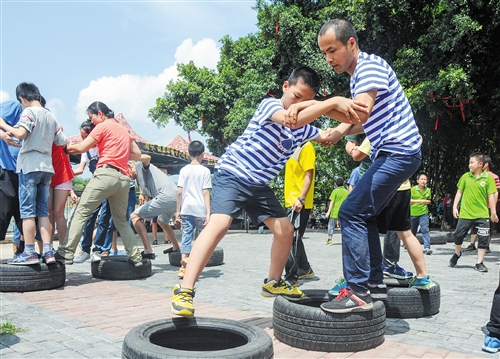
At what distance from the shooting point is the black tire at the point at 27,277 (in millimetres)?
4930

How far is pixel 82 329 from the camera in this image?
11.6 feet

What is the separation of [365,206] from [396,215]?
41.6 inches

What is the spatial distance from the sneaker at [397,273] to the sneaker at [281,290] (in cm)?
142

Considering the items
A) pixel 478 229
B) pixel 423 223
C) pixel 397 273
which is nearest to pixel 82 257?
pixel 397 273

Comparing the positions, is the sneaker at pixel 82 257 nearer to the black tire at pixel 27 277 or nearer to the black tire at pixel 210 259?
the black tire at pixel 210 259

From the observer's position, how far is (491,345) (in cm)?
316

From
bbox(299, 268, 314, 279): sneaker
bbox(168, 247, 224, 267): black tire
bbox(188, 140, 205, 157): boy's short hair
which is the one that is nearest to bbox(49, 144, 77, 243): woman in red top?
bbox(188, 140, 205, 157): boy's short hair

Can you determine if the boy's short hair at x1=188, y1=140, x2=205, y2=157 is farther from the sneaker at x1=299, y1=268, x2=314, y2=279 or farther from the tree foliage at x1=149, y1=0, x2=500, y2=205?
the tree foliage at x1=149, y1=0, x2=500, y2=205

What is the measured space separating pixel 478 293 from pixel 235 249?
6.38 m

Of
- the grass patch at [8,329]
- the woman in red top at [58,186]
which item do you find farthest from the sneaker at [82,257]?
the grass patch at [8,329]

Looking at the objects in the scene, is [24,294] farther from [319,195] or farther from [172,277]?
[319,195]

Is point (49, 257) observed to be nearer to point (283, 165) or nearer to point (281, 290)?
point (281, 290)

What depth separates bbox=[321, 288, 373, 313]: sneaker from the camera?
3096 millimetres

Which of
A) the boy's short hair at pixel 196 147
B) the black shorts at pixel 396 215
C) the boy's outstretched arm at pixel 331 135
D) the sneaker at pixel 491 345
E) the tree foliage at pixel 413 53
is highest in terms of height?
the tree foliage at pixel 413 53
